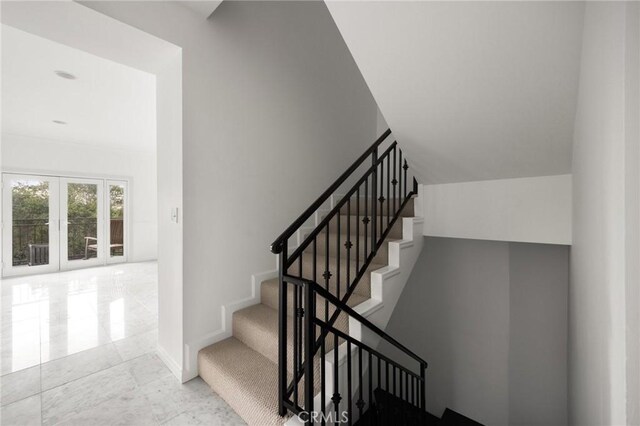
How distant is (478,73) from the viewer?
5.24ft

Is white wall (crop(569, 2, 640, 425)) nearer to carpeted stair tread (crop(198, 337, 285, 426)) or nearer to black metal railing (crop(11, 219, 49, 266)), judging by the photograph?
carpeted stair tread (crop(198, 337, 285, 426))

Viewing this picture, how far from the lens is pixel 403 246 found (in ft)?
8.06

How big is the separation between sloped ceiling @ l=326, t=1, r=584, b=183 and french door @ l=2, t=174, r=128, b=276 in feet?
22.8

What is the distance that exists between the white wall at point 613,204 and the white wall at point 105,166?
18.8 ft

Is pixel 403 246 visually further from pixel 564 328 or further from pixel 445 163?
pixel 564 328

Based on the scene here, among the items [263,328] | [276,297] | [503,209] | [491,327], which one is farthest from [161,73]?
[491,327]

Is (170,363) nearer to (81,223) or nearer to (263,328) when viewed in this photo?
(263,328)

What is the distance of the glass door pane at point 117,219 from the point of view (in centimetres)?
651

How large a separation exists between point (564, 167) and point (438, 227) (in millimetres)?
1037

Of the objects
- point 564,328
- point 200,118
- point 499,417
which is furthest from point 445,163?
point 499,417

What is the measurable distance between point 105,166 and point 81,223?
1363 mm

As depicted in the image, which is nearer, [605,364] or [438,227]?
[605,364]

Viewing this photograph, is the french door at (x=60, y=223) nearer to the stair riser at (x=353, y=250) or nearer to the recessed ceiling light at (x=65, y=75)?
→ the recessed ceiling light at (x=65, y=75)

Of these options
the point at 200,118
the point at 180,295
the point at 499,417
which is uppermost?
the point at 200,118
